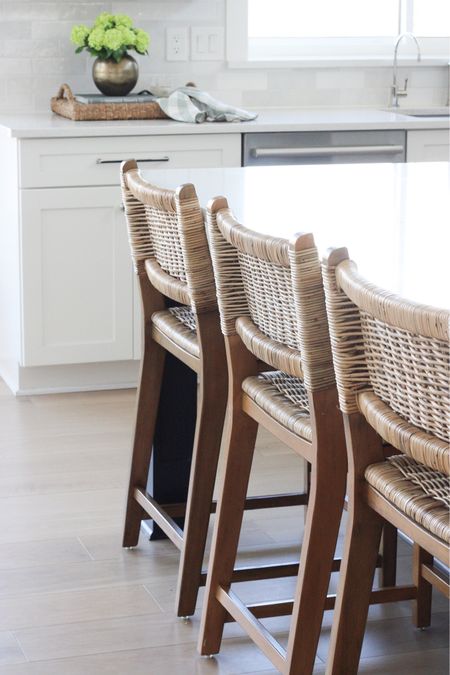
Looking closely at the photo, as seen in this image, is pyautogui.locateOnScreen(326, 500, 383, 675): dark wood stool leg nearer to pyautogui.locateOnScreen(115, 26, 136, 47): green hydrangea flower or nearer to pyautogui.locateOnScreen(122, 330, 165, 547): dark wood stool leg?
pyautogui.locateOnScreen(122, 330, 165, 547): dark wood stool leg

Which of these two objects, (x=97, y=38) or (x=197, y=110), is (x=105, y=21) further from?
(x=197, y=110)

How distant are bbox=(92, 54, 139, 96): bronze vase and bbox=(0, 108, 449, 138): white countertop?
0.23 m

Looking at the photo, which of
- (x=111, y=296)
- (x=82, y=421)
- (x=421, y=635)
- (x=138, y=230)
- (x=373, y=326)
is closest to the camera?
(x=373, y=326)

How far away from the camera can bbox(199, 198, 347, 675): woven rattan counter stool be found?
1.71 metres

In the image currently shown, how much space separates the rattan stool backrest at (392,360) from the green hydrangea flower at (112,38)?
116 inches

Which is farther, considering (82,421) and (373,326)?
(82,421)

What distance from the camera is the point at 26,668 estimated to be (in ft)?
7.20

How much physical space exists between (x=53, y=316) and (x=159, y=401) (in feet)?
4.77

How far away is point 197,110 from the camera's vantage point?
4.12 metres

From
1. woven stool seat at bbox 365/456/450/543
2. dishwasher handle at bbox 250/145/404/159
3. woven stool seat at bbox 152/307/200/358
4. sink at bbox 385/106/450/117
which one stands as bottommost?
woven stool seat at bbox 365/456/450/543

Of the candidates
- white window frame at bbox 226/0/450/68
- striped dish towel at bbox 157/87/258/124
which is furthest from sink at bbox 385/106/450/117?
striped dish towel at bbox 157/87/258/124

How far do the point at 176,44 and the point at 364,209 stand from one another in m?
2.59

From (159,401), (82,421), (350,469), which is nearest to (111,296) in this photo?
(82,421)

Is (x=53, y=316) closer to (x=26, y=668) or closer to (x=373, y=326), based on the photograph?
(x=26, y=668)
